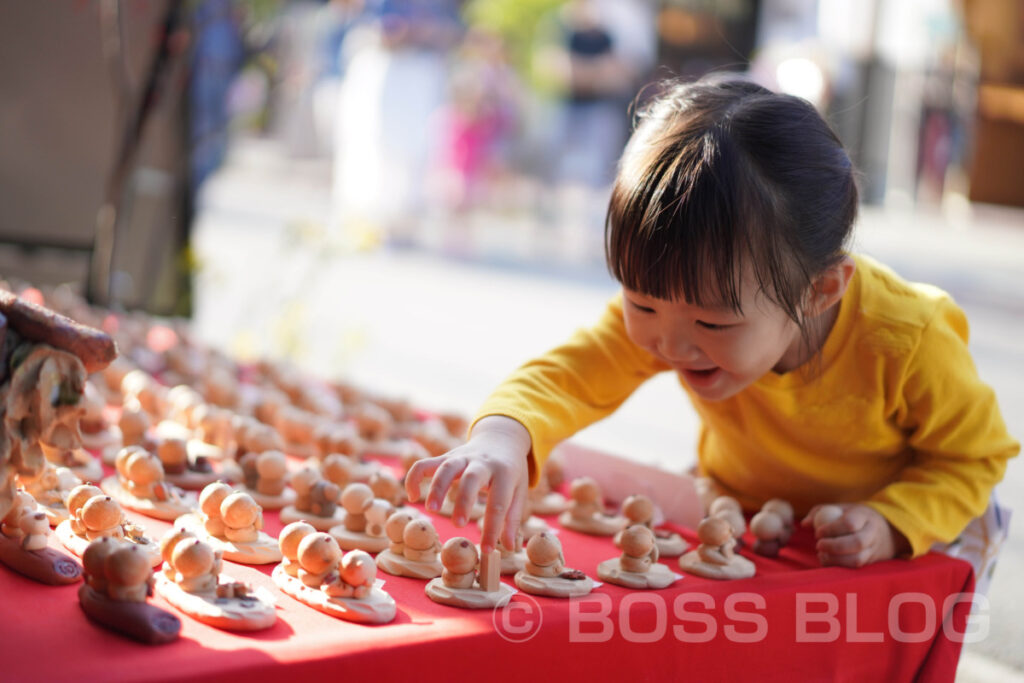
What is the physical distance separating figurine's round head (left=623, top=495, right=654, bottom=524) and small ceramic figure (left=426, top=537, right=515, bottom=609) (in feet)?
0.89

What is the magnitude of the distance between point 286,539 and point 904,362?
0.65 meters

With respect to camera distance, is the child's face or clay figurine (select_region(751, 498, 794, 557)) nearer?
the child's face

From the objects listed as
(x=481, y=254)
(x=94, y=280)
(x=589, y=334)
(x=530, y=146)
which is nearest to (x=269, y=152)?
(x=530, y=146)

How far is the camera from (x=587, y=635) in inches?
32.5

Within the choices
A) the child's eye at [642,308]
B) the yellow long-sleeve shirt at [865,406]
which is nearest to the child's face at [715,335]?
the child's eye at [642,308]

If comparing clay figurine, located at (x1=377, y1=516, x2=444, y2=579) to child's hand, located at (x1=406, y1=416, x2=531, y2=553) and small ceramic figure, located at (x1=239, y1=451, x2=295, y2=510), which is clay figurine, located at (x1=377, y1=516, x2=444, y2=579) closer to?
child's hand, located at (x1=406, y1=416, x2=531, y2=553)

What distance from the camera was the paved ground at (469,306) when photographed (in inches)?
118

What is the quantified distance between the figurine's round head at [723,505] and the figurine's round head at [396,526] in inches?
15.4

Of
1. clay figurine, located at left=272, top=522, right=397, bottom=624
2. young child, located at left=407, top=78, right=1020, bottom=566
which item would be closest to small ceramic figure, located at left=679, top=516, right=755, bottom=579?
young child, located at left=407, top=78, right=1020, bottom=566

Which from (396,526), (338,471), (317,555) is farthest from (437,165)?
(317,555)

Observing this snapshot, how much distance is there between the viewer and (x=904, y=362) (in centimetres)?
111

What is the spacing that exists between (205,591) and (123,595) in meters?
0.07

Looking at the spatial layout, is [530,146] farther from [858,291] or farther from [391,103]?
[858,291]

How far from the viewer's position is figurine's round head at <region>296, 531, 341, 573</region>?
82cm
